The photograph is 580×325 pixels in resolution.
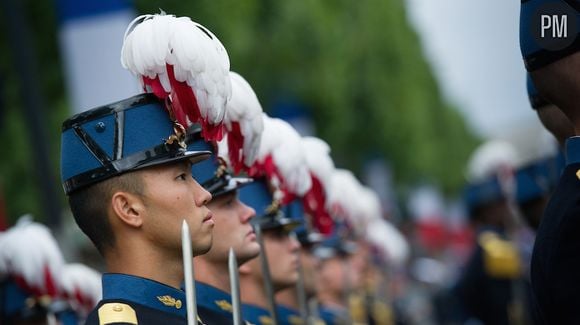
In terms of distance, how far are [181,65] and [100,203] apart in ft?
1.52

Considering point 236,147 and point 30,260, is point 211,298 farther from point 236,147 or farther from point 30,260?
point 30,260

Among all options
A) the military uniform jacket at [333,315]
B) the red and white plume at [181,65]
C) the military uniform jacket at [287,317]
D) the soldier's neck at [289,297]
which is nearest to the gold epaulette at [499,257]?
the military uniform jacket at [333,315]

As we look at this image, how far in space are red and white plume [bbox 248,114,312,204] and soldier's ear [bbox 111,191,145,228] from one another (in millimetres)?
1875

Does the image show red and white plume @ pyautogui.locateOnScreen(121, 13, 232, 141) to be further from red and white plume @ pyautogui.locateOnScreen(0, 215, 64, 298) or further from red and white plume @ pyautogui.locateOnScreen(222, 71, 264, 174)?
red and white plume @ pyautogui.locateOnScreen(0, 215, 64, 298)

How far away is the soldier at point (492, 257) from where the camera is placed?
1144 cm

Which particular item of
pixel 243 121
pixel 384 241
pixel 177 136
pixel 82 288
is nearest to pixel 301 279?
pixel 82 288

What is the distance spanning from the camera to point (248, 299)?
6.37 metres

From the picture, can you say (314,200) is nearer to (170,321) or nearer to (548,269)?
(170,321)

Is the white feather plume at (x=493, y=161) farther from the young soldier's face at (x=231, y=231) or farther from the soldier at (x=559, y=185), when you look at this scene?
the soldier at (x=559, y=185)

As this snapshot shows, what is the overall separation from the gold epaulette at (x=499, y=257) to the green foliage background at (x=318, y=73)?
3382 millimetres

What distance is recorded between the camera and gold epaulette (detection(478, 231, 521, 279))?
1132 centimetres

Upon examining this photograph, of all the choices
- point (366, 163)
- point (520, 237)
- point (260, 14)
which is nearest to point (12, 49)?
point (520, 237)

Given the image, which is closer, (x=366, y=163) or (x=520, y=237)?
(x=520, y=237)

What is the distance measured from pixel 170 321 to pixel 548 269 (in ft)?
3.78
